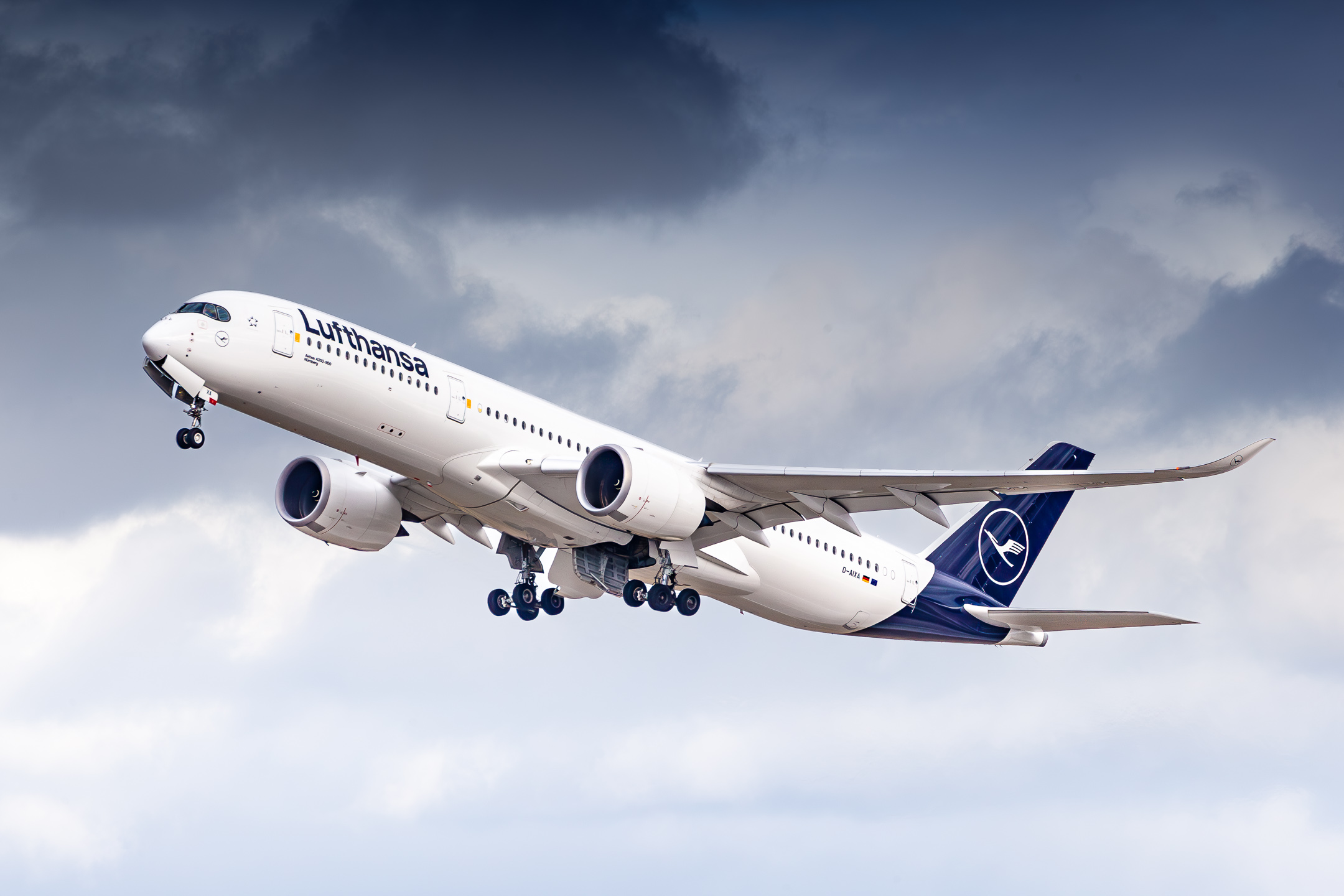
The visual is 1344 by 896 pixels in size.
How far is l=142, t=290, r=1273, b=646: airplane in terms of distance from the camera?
109 ft

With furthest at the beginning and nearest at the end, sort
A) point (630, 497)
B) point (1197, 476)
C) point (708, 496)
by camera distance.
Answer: point (708, 496), point (630, 497), point (1197, 476)

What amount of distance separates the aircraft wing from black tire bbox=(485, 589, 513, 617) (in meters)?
8.11

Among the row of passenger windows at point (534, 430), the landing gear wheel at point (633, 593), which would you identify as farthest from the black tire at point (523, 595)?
the row of passenger windows at point (534, 430)

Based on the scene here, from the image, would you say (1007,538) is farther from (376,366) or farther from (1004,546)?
(376,366)

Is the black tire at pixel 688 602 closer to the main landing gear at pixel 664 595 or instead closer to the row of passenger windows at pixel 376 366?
the main landing gear at pixel 664 595

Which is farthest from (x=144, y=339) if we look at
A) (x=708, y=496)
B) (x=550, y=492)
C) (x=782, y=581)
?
(x=782, y=581)

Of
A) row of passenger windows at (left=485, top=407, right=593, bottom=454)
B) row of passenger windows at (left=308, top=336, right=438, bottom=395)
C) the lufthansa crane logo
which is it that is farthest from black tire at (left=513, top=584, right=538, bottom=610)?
the lufthansa crane logo

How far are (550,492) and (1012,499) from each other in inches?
799

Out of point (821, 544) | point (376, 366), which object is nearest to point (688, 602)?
point (821, 544)

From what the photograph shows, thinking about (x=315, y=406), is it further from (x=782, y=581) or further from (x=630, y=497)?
(x=782, y=581)

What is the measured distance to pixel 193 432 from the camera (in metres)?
32.8

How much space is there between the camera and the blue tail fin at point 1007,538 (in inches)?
1949

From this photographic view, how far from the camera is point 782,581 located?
1672 inches

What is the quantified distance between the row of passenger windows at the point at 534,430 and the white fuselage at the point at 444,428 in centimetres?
3
